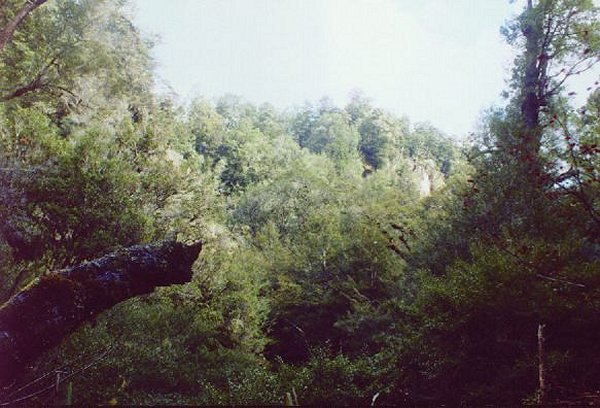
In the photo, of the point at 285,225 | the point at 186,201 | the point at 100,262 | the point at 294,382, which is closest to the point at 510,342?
the point at 294,382

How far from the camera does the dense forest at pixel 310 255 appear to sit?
23.2 feet

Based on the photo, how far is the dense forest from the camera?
7086mm

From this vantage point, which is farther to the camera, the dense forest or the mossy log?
the dense forest

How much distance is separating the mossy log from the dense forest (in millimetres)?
213

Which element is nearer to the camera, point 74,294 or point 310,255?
point 74,294

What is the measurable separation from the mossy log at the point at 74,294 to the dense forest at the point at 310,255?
21cm

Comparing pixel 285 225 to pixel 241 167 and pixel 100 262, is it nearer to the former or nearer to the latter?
pixel 241 167

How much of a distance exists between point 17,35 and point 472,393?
13.9 m

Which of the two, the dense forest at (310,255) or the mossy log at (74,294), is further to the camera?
the dense forest at (310,255)

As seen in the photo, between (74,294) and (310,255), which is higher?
(310,255)

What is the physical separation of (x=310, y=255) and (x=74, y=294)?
1938 cm

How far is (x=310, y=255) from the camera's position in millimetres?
21250

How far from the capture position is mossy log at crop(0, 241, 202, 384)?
6.18 feet

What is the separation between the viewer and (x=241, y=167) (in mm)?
43219
